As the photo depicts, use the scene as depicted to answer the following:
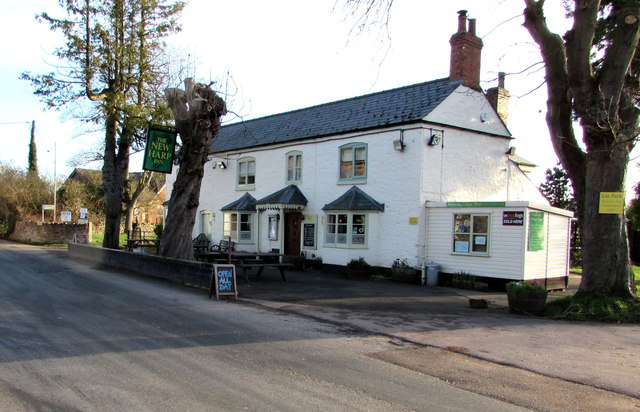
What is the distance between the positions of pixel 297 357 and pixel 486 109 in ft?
52.0

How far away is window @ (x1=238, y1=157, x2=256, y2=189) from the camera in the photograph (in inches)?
979

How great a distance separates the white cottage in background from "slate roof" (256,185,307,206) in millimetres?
53

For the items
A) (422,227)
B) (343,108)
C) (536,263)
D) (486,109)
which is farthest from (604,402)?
(343,108)

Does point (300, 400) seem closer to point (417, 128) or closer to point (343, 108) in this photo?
point (417, 128)

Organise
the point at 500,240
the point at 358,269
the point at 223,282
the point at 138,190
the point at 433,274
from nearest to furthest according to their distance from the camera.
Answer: the point at 223,282, the point at 500,240, the point at 433,274, the point at 358,269, the point at 138,190

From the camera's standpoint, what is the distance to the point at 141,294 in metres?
12.1

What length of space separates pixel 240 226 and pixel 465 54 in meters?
13.0

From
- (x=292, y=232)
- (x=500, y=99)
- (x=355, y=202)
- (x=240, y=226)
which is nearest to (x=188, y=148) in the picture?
(x=355, y=202)

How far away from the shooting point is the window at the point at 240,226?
24.5 m

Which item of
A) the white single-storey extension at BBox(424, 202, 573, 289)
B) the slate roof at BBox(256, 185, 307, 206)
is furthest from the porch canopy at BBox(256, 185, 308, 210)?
the white single-storey extension at BBox(424, 202, 573, 289)

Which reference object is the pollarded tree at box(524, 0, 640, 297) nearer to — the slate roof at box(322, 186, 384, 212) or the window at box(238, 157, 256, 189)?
the slate roof at box(322, 186, 384, 212)

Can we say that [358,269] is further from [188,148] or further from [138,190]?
[138,190]

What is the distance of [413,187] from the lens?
17.6m

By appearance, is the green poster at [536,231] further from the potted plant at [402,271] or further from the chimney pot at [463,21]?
the chimney pot at [463,21]
